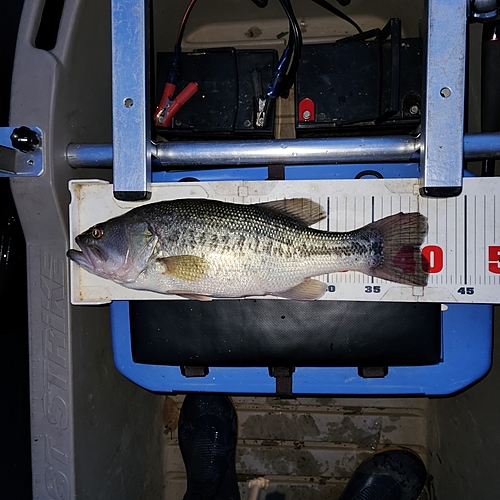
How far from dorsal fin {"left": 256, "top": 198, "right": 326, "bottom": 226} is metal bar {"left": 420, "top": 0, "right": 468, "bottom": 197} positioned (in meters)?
0.43

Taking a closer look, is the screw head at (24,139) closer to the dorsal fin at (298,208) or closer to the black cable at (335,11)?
the dorsal fin at (298,208)

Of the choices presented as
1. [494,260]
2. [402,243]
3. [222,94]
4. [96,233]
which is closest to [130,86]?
[96,233]

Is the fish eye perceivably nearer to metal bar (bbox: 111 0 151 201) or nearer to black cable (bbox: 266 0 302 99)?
metal bar (bbox: 111 0 151 201)

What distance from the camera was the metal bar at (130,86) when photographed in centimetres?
155

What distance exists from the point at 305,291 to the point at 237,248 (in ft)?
1.03

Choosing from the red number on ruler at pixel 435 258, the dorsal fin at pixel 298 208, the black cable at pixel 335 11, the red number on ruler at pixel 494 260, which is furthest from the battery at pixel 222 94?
the red number on ruler at pixel 494 260

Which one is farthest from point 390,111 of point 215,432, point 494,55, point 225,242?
point 215,432

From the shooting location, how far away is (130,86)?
5.14 ft

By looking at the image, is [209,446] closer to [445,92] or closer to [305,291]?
[305,291]

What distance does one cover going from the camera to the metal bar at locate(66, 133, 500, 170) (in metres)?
1.57

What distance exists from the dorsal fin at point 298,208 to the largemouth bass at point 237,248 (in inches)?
1.1

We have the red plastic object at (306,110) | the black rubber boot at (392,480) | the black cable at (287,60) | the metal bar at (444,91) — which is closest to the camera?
the metal bar at (444,91)

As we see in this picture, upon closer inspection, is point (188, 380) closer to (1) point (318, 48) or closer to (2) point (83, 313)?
(2) point (83, 313)

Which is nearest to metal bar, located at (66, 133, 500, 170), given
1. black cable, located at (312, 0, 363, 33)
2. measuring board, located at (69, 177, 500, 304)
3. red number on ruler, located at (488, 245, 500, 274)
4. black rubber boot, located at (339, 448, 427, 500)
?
measuring board, located at (69, 177, 500, 304)
